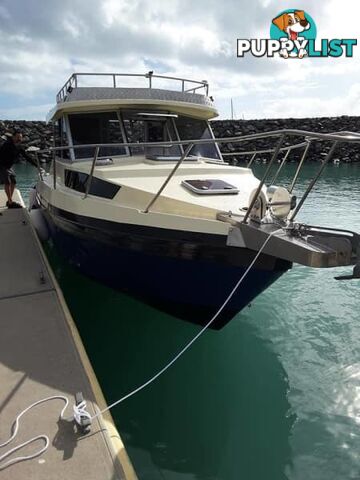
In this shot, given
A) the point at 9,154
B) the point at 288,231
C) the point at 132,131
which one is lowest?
the point at 288,231

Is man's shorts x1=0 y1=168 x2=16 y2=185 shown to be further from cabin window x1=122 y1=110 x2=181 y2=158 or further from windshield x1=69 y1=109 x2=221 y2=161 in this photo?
cabin window x1=122 y1=110 x2=181 y2=158

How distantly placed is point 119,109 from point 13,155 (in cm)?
349

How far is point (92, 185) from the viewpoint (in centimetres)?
491

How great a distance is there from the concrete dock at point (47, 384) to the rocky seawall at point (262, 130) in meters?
22.5

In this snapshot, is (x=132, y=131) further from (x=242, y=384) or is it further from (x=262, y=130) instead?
(x=262, y=130)

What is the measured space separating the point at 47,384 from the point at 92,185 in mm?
2517

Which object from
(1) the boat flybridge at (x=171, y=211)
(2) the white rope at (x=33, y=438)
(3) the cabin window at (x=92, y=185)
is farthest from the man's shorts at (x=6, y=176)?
(2) the white rope at (x=33, y=438)

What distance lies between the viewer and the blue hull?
3826mm

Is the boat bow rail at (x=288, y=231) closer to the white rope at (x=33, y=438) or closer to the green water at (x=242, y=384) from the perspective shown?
the green water at (x=242, y=384)

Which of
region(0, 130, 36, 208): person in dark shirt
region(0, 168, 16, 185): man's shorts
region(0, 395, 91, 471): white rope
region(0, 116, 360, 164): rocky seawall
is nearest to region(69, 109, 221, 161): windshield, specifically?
region(0, 130, 36, 208): person in dark shirt

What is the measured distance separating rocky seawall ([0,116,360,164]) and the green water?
21413mm

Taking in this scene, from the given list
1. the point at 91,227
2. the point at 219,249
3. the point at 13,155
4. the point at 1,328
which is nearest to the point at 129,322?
the point at 91,227

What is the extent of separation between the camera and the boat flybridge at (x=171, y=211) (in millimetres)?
3473

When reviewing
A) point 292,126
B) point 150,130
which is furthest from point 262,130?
point 150,130
